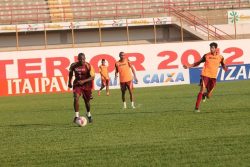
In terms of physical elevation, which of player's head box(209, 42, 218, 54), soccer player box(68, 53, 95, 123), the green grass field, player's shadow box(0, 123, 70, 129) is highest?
player's head box(209, 42, 218, 54)

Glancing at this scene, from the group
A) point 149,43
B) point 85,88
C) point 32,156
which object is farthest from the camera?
point 149,43

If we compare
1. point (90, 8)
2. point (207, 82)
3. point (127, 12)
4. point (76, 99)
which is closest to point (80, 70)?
point (76, 99)

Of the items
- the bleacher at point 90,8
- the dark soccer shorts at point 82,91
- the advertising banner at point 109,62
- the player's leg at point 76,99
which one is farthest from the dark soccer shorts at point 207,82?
the bleacher at point 90,8

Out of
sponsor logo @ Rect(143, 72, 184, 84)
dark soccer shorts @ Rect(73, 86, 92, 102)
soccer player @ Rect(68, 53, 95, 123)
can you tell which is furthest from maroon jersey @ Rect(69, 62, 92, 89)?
sponsor logo @ Rect(143, 72, 184, 84)

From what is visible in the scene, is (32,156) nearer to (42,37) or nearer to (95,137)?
(95,137)

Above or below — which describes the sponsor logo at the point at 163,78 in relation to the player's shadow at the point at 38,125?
above

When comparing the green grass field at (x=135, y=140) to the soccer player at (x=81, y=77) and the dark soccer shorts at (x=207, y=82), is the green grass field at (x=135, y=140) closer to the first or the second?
the soccer player at (x=81, y=77)

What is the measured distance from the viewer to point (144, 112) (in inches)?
722

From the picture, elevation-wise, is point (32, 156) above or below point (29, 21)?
below

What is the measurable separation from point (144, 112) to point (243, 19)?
30.9 m

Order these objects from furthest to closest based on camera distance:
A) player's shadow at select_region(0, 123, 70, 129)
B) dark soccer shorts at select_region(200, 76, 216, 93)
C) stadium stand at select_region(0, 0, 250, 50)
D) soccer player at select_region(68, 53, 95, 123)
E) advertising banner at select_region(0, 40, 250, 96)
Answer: stadium stand at select_region(0, 0, 250, 50)
advertising banner at select_region(0, 40, 250, 96)
dark soccer shorts at select_region(200, 76, 216, 93)
soccer player at select_region(68, 53, 95, 123)
player's shadow at select_region(0, 123, 70, 129)

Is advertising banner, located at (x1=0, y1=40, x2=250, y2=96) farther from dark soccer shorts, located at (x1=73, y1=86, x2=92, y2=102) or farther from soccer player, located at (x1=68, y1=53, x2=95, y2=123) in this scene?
soccer player, located at (x1=68, y1=53, x2=95, y2=123)

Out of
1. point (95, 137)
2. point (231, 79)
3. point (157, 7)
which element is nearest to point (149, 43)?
point (157, 7)

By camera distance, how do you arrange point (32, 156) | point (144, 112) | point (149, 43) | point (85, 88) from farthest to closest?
point (149, 43) < point (144, 112) < point (85, 88) < point (32, 156)
